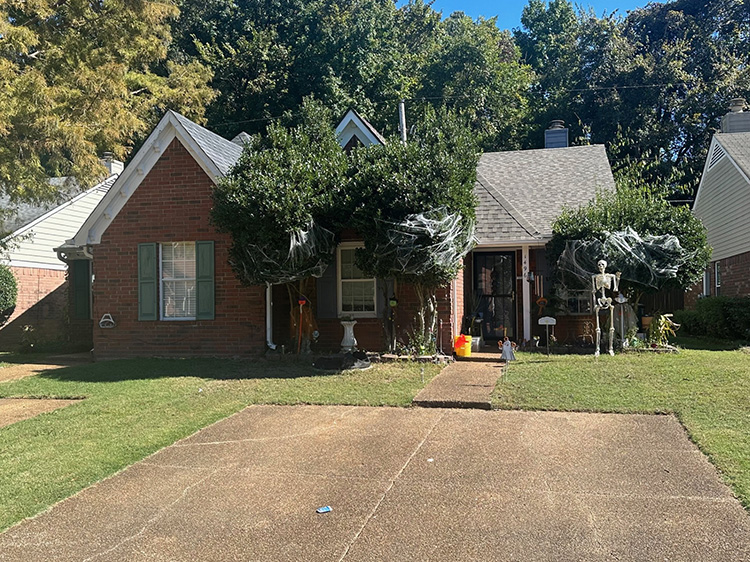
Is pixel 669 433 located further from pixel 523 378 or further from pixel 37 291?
pixel 37 291

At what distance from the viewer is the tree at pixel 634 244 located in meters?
12.1

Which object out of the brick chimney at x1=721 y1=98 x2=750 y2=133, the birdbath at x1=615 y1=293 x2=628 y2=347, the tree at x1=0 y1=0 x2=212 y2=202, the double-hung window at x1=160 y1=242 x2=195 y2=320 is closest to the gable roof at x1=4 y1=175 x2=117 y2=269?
the tree at x1=0 y1=0 x2=212 y2=202

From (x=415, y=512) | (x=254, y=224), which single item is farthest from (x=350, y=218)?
(x=415, y=512)

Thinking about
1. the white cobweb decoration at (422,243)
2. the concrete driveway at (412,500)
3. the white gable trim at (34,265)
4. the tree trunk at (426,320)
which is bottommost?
the concrete driveway at (412,500)

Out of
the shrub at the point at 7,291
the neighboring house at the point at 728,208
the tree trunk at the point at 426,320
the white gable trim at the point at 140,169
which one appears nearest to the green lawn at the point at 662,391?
the tree trunk at the point at 426,320

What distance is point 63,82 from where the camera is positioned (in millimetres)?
16312

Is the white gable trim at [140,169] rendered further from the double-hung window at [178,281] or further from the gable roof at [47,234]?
the gable roof at [47,234]

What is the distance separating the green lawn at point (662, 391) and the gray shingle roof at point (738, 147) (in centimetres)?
772

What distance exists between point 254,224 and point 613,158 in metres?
24.5

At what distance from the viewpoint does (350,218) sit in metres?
11.1

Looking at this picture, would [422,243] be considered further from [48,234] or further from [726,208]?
[48,234]

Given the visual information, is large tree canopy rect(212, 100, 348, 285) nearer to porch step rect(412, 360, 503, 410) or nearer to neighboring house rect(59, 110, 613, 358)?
neighboring house rect(59, 110, 613, 358)

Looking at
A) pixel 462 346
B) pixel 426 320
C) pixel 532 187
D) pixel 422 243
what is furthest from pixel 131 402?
pixel 532 187

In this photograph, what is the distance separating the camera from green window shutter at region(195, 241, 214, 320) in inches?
501
